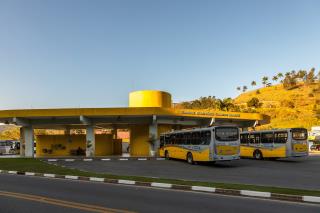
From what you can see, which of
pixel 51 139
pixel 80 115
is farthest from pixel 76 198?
pixel 51 139

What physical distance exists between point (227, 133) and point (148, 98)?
1889 centimetres

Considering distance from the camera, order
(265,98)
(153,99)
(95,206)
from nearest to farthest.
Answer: (95,206), (153,99), (265,98)

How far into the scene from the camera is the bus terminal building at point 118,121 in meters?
36.1

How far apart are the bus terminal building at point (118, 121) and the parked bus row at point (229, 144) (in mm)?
4754

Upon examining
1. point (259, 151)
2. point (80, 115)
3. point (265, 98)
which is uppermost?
point (265, 98)

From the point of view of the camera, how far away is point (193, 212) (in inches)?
345

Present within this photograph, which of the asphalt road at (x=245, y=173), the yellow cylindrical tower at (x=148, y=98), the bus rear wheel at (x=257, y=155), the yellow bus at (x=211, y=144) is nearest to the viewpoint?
the asphalt road at (x=245, y=173)

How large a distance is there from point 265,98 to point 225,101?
64.6m

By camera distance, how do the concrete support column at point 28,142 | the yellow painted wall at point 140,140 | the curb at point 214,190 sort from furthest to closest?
the yellow painted wall at point 140,140
the concrete support column at point 28,142
the curb at point 214,190

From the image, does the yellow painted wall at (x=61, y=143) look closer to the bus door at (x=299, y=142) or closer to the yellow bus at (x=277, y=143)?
the yellow bus at (x=277, y=143)

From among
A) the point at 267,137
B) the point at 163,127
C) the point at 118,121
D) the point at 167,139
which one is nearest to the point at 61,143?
the point at 118,121

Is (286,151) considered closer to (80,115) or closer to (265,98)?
(80,115)

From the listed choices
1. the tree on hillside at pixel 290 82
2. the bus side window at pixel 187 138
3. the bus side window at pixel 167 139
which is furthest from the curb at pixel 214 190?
the tree on hillside at pixel 290 82

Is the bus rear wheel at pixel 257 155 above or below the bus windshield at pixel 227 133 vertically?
below
